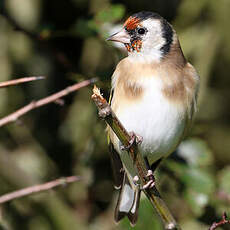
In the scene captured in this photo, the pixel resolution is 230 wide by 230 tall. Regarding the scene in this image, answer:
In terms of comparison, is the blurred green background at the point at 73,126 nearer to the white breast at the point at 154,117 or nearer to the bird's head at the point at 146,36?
the bird's head at the point at 146,36

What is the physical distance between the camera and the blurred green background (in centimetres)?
366

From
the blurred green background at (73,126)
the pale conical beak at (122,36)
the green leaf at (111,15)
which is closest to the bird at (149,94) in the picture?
the pale conical beak at (122,36)

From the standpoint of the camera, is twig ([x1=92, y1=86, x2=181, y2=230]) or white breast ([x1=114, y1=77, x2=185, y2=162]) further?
white breast ([x1=114, y1=77, x2=185, y2=162])

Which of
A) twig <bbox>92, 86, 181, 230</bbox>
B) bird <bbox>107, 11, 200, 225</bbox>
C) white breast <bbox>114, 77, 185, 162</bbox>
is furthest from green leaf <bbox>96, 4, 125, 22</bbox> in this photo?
twig <bbox>92, 86, 181, 230</bbox>

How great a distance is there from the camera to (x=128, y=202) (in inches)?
128

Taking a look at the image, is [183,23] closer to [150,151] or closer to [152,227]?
[150,151]

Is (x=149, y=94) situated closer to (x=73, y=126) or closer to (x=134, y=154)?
(x=134, y=154)

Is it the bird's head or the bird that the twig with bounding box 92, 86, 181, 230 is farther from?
the bird's head

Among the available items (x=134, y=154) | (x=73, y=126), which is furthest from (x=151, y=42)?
(x=73, y=126)

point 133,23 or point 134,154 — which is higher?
point 133,23

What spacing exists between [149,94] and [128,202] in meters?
0.67

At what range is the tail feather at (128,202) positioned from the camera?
3.14m

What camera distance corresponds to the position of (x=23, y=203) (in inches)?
150

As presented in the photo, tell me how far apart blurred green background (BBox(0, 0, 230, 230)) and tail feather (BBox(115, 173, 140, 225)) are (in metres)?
0.28
